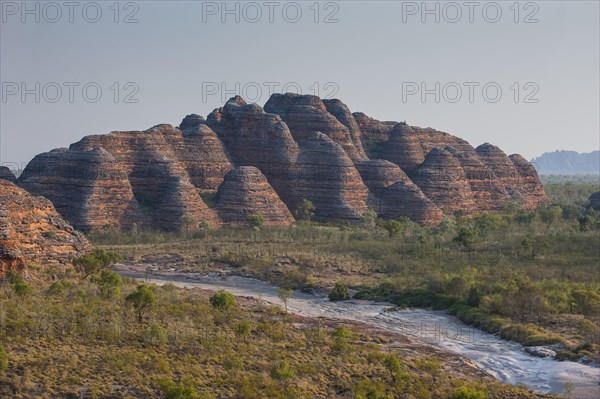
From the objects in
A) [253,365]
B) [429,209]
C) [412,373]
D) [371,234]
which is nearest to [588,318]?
[412,373]

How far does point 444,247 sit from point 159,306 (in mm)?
34555

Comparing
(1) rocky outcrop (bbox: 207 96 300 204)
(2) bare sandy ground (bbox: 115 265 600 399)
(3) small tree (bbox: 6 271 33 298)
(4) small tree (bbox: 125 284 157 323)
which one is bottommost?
(2) bare sandy ground (bbox: 115 265 600 399)

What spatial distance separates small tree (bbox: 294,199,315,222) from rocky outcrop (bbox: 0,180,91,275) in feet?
118

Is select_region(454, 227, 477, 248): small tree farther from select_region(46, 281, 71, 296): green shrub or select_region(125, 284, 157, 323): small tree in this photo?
select_region(46, 281, 71, 296): green shrub

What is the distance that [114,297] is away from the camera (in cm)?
3422

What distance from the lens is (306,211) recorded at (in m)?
76.8

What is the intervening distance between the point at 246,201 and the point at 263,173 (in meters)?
12.0

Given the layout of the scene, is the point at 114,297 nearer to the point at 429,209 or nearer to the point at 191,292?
the point at 191,292

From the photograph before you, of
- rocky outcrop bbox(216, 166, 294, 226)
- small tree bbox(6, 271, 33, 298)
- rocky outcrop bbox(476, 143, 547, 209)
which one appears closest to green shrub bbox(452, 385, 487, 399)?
small tree bbox(6, 271, 33, 298)

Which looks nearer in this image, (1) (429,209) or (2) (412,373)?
(2) (412,373)

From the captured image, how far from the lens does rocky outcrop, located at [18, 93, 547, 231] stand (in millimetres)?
70250

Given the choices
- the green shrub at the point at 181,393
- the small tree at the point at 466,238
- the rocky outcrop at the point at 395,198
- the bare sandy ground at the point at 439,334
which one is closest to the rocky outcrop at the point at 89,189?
the bare sandy ground at the point at 439,334

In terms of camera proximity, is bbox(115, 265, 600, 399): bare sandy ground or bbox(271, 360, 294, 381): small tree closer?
bbox(271, 360, 294, 381): small tree

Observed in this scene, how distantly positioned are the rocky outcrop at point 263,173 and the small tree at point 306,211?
162 centimetres
